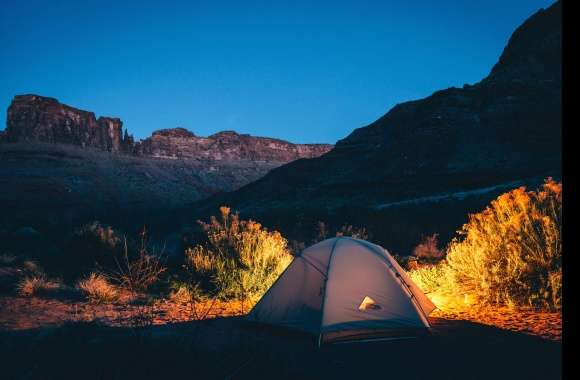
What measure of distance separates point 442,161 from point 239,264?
33376 millimetres

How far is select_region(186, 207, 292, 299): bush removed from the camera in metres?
8.89

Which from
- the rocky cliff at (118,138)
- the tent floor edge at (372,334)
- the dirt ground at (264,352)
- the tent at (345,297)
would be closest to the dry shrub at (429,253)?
the dirt ground at (264,352)

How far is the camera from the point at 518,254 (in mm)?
6512

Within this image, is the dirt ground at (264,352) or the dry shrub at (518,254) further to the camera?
the dry shrub at (518,254)

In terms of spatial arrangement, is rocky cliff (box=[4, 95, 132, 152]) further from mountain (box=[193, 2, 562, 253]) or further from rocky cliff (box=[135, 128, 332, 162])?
mountain (box=[193, 2, 562, 253])

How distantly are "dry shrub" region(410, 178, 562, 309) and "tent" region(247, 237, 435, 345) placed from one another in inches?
47.3

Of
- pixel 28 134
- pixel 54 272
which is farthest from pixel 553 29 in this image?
pixel 28 134

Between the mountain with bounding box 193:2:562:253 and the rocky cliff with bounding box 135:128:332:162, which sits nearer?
the mountain with bounding box 193:2:562:253

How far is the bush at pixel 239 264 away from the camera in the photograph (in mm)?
8891

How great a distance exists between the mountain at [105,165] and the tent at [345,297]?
3411 centimetres

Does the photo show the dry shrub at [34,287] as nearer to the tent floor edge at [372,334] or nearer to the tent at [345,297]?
the tent at [345,297]

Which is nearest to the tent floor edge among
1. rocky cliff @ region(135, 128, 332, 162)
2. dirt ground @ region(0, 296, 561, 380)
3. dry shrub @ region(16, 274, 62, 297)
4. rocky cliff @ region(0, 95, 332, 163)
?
dirt ground @ region(0, 296, 561, 380)

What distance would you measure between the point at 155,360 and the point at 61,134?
91.5 meters
